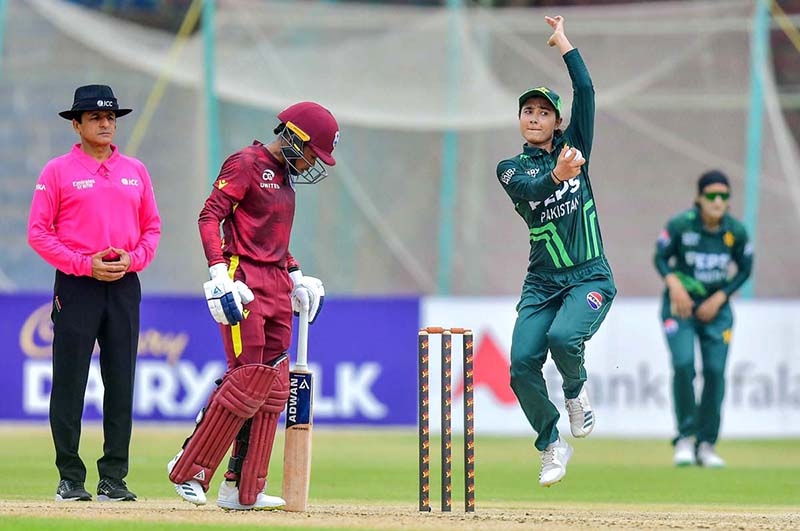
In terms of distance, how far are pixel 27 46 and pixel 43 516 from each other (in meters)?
9.81

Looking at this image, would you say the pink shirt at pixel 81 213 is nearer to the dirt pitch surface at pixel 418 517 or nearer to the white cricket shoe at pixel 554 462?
the dirt pitch surface at pixel 418 517

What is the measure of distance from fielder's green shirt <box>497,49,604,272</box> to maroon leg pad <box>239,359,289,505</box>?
1.44 metres

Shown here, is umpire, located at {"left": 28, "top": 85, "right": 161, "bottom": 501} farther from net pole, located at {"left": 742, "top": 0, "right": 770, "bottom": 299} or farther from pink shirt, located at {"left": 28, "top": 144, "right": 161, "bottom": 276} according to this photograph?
net pole, located at {"left": 742, "top": 0, "right": 770, "bottom": 299}

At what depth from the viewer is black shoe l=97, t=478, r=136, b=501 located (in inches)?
311

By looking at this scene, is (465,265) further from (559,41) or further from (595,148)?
(559,41)

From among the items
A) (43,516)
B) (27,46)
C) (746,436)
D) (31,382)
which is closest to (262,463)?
(43,516)

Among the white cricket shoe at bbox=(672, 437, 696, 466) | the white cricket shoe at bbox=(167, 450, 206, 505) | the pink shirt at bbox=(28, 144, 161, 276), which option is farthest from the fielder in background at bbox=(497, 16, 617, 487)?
the white cricket shoe at bbox=(672, 437, 696, 466)

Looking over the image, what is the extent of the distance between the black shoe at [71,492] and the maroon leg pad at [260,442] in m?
0.88

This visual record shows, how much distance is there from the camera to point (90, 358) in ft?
26.0

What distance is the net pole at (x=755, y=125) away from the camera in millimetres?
16031

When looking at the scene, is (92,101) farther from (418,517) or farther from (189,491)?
(418,517)

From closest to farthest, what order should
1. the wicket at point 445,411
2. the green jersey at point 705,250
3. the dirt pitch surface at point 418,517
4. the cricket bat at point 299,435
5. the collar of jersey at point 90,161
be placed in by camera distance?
the dirt pitch surface at point 418,517
the wicket at point 445,411
the cricket bat at point 299,435
the collar of jersey at point 90,161
the green jersey at point 705,250

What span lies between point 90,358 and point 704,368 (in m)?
5.42

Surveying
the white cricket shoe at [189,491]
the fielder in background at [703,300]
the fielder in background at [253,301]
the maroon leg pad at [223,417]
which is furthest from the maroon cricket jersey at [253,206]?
the fielder in background at [703,300]
